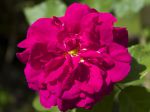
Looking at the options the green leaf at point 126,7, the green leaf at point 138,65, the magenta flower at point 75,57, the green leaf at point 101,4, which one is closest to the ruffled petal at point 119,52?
the magenta flower at point 75,57

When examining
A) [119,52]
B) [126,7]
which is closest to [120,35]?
[119,52]

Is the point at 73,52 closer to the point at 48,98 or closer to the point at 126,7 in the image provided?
the point at 48,98

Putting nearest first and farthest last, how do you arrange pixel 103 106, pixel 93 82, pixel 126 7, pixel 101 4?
pixel 93 82 < pixel 103 106 < pixel 101 4 < pixel 126 7

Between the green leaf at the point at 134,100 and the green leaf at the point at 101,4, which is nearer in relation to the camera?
the green leaf at the point at 134,100

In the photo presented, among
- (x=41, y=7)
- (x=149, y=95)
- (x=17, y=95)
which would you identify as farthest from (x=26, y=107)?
(x=149, y=95)

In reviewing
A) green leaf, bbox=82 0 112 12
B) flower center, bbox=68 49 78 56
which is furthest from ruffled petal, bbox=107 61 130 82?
green leaf, bbox=82 0 112 12

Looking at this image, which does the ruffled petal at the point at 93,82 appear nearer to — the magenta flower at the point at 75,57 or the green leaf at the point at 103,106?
the magenta flower at the point at 75,57
